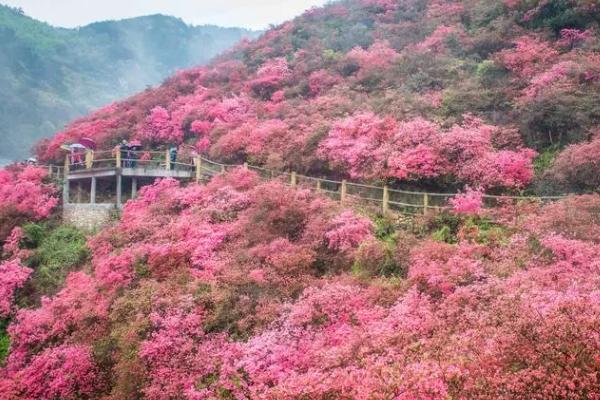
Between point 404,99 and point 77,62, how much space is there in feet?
272

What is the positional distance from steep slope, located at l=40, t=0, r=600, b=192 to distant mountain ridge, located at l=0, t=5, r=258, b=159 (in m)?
44.6

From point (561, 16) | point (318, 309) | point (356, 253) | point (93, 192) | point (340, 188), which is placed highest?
point (561, 16)

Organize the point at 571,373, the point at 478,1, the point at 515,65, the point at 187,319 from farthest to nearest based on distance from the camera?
the point at 478,1
the point at 515,65
the point at 187,319
the point at 571,373

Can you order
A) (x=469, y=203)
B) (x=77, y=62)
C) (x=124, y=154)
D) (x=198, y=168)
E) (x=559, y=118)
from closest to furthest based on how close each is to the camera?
(x=469, y=203), (x=559, y=118), (x=198, y=168), (x=124, y=154), (x=77, y=62)

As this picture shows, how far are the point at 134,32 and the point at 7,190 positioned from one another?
8741 cm

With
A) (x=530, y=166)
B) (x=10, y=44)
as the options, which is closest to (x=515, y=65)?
(x=530, y=166)

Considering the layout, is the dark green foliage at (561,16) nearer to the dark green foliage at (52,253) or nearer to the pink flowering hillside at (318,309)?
the pink flowering hillside at (318,309)

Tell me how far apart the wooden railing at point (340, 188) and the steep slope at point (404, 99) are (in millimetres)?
592

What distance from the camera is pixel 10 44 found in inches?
3088

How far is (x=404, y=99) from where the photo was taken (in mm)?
21094

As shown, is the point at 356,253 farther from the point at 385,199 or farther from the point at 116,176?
the point at 116,176

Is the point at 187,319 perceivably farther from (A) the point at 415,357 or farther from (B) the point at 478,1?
(B) the point at 478,1

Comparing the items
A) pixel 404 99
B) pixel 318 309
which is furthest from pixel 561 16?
pixel 318 309

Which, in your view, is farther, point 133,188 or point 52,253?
point 133,188
